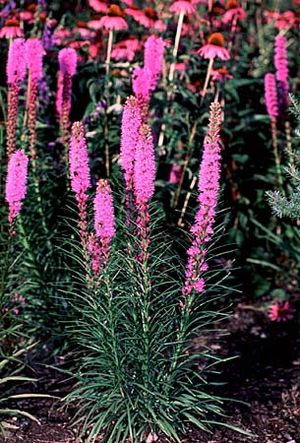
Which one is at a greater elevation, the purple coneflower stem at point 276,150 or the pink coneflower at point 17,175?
the purple coneflower stem at point 276,150

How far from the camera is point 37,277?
4320 millimetres

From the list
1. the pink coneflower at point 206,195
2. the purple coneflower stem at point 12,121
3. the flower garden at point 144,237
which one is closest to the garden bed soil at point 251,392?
the flower garden at point 144,237

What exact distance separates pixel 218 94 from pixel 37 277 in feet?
6.08

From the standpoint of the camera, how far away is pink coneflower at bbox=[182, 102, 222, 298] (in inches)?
125

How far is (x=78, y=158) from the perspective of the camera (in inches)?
128

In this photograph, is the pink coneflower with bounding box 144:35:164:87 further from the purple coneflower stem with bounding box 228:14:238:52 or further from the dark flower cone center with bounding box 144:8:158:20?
the purple coneflower stem with bounding box 228:14:238:52

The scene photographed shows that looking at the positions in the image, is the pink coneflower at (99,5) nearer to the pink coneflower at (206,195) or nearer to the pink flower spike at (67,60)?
the pink flower spike at (67,60)

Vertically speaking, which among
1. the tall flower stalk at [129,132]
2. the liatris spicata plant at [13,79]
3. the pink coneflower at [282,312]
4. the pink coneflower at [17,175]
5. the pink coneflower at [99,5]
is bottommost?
the pink coneflower at [282,312]

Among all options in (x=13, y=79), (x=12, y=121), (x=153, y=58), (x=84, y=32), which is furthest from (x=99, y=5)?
(x=12, y=121)

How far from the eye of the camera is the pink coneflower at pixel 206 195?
317cm

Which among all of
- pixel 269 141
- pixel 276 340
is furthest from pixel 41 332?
pixel 269 141

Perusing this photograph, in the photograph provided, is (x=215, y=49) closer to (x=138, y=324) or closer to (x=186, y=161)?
(x=186, y=161)

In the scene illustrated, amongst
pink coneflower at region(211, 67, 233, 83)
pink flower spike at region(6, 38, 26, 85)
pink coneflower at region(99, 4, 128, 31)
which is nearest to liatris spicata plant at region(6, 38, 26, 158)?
pink flower spike at region(6, 38, 26, 85)

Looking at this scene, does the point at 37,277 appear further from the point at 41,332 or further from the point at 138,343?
the point at 138,343
